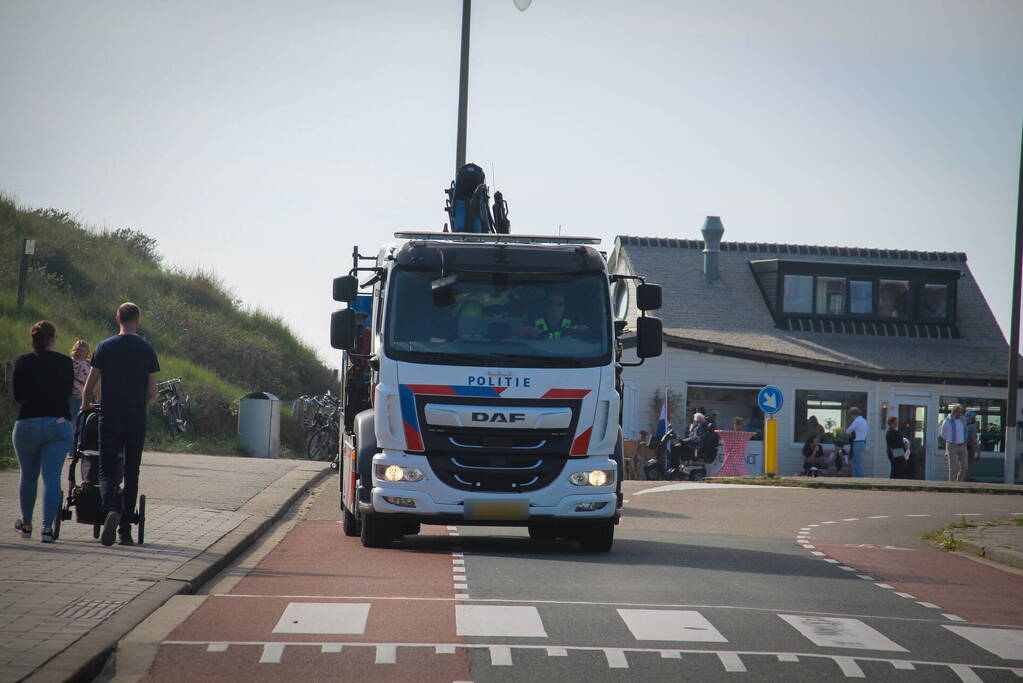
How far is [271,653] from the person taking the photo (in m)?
8.53

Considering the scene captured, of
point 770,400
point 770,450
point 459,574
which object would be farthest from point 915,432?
point 459,574

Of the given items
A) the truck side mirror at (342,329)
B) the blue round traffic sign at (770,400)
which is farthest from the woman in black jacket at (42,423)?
the blue round traffic sign at (770,400)

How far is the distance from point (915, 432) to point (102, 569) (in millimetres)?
36265

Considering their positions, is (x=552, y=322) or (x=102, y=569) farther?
(x=552, y=322)

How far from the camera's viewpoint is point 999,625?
10641 mm

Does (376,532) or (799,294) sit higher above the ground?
(799,294)

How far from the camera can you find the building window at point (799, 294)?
159 ft

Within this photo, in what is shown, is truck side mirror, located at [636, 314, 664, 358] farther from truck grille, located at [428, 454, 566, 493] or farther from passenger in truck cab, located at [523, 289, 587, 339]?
truck grille, located at [428, 454, 566, 493]

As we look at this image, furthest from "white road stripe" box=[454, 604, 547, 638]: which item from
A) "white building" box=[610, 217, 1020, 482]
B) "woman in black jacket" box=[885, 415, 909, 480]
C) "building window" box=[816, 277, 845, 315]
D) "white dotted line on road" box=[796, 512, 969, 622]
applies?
"building window" box=[816, 277, 845, 315]

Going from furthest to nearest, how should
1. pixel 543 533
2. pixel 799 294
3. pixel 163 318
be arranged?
pixel 799 294, pixel 163 318, pixel 543 533

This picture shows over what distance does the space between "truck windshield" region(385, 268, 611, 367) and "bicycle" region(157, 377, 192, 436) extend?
19.7 m

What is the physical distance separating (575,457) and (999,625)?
4.43 m

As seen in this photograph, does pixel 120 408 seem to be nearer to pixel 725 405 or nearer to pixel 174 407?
pixel 174 407

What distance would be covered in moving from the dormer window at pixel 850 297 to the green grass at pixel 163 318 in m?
14.6
